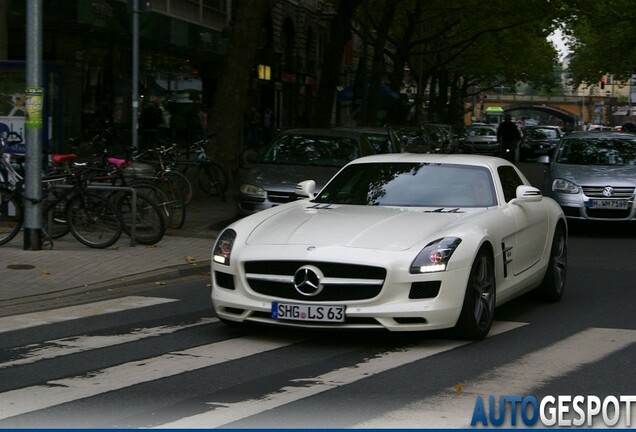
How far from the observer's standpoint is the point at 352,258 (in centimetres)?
830

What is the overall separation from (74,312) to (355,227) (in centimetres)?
286

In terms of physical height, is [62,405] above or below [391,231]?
below

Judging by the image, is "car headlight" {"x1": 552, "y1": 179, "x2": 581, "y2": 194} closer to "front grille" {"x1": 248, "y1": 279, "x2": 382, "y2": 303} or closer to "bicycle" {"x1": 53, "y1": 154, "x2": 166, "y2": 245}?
"bicycle" {"x1": 53, "y1": 154, "x2": 166, "y2": 245}

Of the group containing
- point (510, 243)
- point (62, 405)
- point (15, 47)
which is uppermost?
point (15, 47)

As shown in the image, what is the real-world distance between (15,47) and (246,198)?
35.4ft

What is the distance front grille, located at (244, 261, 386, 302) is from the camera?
327 inches

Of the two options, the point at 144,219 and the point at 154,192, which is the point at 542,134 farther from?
the point at 144,219

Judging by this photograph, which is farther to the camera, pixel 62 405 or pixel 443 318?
pixel 443 318

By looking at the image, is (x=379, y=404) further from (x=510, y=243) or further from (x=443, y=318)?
(x=510, y=243)

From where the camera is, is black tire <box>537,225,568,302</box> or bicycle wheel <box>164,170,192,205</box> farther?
bicycle wheel <box>164,170,192,205</box>

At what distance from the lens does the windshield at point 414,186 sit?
32.3 feet

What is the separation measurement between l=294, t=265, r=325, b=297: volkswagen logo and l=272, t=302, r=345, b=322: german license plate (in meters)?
0.11

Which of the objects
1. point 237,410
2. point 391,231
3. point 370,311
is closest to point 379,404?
point 237,410

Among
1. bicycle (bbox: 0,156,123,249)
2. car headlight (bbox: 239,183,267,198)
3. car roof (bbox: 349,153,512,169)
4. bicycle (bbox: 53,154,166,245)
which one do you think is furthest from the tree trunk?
car roof (bbox: 349,153,512,169)
